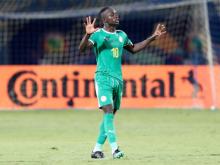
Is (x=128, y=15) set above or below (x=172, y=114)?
above

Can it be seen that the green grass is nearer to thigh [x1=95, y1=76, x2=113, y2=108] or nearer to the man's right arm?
thigh [x1=95, y1=76, x2=113, y2=108]

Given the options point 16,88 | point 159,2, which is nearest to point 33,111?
point 16,88

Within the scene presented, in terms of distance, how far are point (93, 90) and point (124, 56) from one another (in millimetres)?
4983

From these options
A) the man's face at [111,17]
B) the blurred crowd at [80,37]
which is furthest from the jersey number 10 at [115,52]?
the blurred crowd at [80,37]

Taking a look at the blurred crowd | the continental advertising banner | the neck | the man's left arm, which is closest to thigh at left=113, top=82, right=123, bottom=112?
the man's left arm

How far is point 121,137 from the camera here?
1504cm

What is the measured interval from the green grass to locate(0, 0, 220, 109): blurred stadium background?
97cm

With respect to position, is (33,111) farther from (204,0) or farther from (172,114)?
(204,0)

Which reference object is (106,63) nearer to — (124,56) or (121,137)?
(121,137)

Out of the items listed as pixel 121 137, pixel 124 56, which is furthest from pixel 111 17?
pixel 124 56

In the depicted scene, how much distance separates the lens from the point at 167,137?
14797mm

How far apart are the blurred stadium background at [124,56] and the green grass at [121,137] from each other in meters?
0.97

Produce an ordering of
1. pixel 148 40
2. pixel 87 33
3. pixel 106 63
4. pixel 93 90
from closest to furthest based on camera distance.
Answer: pixel 87 33
pixel 106 63
pixel 148 40
pixel 93 90

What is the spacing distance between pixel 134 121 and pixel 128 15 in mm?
10896
